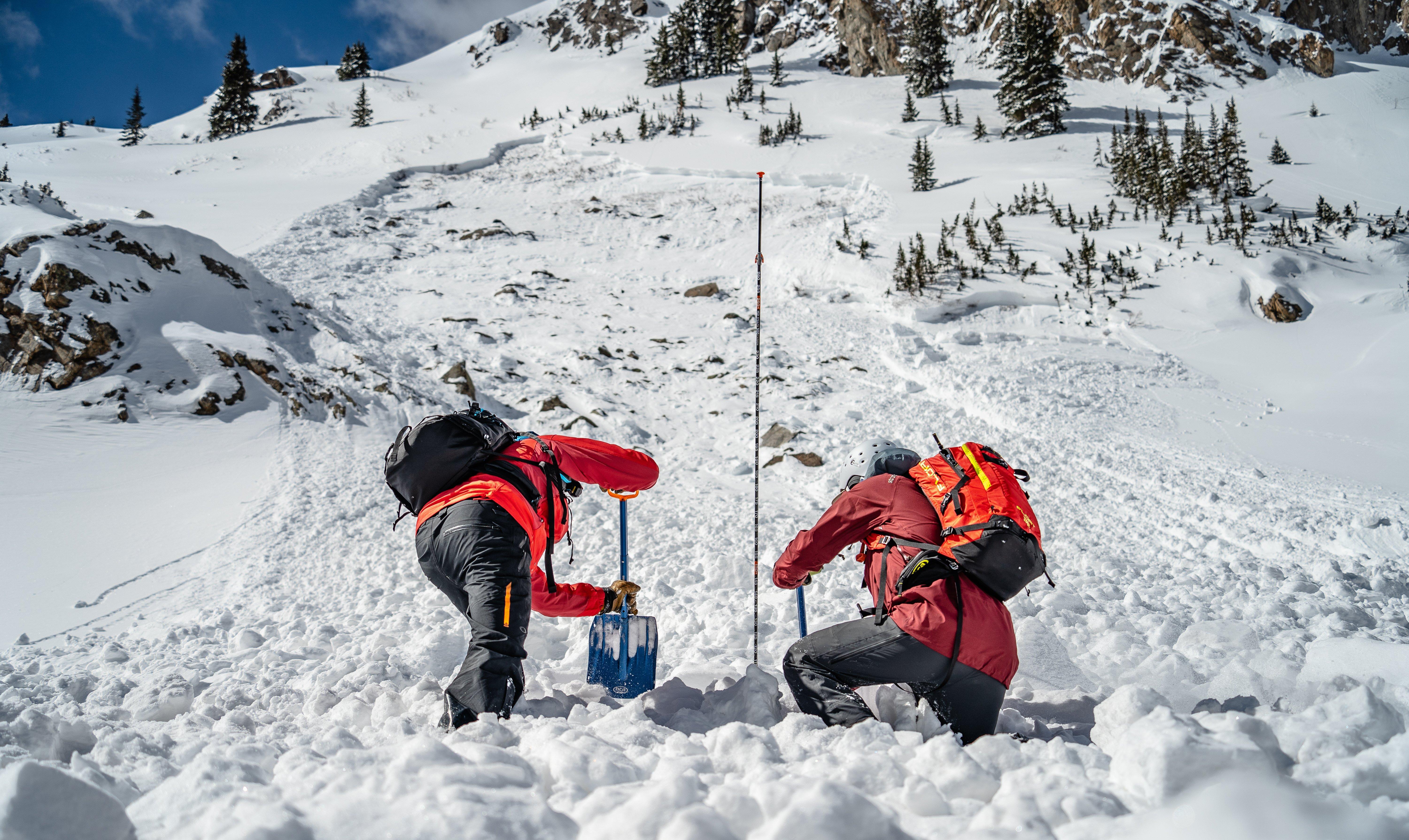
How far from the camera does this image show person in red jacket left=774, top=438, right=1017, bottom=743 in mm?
2406

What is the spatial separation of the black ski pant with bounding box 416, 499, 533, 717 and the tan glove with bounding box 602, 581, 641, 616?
0.69m

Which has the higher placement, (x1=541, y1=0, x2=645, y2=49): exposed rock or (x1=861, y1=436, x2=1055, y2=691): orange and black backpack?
(x1=541, y1=0, x2=645, y2=49): exposed rock

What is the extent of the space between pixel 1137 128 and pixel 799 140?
13.0 metres

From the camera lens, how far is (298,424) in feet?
23.4

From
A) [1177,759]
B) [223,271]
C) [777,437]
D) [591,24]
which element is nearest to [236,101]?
[591,24]

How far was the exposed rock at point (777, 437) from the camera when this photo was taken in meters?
8.17

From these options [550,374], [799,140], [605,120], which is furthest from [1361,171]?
[605,120]

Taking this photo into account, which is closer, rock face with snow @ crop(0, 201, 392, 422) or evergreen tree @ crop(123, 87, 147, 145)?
rock face with snow @ crop(0, 201, 392, 422)

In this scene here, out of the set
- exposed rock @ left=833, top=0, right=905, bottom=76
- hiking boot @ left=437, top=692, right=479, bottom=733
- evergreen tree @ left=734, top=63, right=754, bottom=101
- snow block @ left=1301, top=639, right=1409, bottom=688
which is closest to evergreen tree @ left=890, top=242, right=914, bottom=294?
snow block @ left=1301, top=639, right=1409, bottom=688

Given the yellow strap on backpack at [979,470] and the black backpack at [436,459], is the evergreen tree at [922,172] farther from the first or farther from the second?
the black backpack at [436,459]

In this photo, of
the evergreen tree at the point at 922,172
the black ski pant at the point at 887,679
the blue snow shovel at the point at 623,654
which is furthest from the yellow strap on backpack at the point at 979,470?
the evergreen tree at the point at 922,172

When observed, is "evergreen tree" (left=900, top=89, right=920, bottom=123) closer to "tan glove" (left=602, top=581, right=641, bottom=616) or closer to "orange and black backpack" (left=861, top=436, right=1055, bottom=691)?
"orange and black backpack" (left=861, top=436, right=1055, bottom=691)

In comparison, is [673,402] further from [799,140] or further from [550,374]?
[799,140]

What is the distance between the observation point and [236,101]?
4553 cm
